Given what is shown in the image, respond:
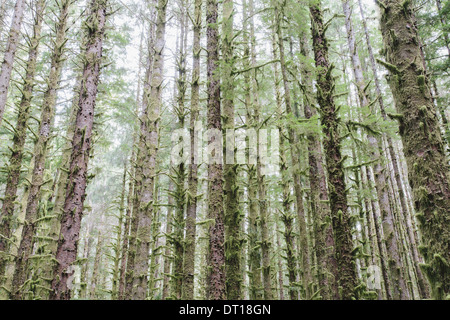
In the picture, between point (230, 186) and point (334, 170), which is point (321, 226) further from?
point (334, 170)

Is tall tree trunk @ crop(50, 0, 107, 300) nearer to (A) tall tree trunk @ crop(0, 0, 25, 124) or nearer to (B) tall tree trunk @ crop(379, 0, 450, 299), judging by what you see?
(A) tall tree trunk @ crop(0, 0, 25, 124)

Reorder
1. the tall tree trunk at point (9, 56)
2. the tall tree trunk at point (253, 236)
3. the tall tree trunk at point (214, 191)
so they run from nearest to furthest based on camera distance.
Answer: the tall tree trunk at point (214, 191) < the tall tree trunk at point (9, 56) < the tall tree trunk at point (253, 236)

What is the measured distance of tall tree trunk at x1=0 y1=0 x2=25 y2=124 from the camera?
7.72 meters

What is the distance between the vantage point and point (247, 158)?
10.5 meters

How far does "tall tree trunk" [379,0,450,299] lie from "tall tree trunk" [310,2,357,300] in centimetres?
202

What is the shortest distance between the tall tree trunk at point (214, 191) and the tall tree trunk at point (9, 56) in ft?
20.0

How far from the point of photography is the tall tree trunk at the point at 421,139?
2.88 m

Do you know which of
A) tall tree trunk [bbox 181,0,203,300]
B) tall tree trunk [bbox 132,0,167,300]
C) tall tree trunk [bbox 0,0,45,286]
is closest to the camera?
tall tree trunk [bbox 132,0,167,300]

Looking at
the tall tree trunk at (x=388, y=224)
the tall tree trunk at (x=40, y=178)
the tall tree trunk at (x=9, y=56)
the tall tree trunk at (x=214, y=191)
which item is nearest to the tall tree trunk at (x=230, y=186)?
the tall tree trunk at (x=214, y=191)

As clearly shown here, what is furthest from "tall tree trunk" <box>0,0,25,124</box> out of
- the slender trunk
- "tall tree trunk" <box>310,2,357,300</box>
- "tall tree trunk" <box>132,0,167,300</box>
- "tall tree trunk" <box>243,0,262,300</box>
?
the slender trunk

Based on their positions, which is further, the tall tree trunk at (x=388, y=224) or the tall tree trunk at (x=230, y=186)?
the tall tree trunk at (x=388, y=224)

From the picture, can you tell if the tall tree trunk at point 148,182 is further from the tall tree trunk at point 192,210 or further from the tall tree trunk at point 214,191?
the tall tree trunk at point 214,191
